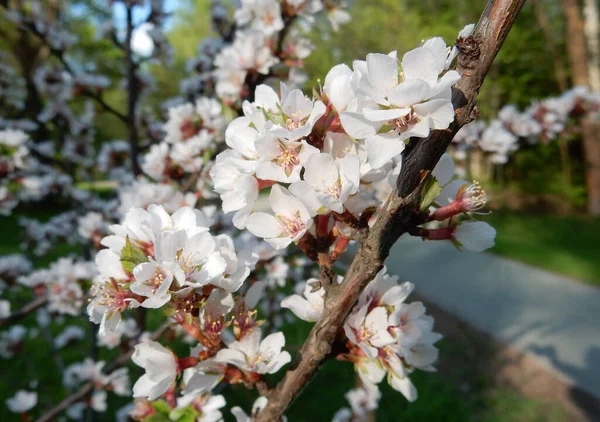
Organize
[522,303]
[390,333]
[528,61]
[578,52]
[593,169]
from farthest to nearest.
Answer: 1. [528,61]
2. [593,169]
3. [578,52]
4. [522,303]
5. [390,333]

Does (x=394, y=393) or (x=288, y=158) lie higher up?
(x=288, y=158)

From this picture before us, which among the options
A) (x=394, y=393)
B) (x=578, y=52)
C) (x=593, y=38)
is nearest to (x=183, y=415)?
(x=394, y=393)

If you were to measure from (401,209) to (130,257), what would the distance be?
0.42 meters

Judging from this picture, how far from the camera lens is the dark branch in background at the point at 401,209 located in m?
0.60

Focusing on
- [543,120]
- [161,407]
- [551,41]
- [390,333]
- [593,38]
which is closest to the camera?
[390,333]

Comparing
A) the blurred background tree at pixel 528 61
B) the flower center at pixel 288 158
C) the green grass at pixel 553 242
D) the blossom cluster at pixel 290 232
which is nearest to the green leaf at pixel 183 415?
the blossom cluster at pixel 290 232

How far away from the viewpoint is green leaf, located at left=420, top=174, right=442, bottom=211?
65 centimetres

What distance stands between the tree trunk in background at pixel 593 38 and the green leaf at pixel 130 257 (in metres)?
11.9

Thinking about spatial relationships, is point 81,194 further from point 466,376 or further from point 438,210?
point 466,376

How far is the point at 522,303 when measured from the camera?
5945mm

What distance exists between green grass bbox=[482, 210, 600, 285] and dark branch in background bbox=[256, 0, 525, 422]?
700cm

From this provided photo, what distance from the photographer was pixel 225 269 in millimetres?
723

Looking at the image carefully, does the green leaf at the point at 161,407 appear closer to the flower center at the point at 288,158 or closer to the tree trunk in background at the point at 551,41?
the flower center at the point at 288,158

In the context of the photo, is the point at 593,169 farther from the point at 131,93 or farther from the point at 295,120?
the point at 295,120
